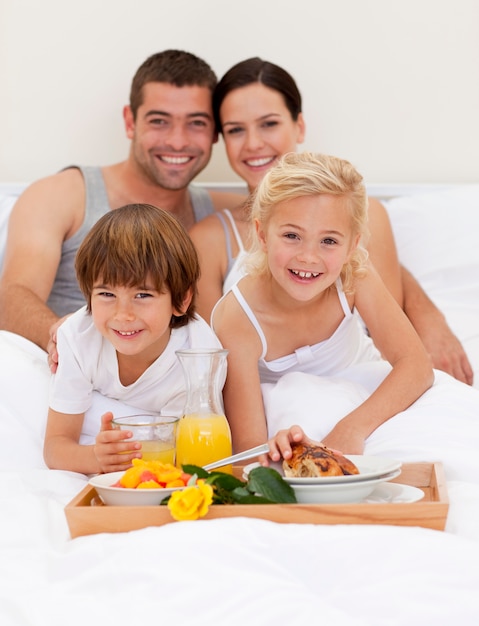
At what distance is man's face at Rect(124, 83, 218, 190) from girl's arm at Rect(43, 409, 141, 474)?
1045mm

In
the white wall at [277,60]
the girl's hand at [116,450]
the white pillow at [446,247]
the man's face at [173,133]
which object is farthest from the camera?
the white wall at [277,60]

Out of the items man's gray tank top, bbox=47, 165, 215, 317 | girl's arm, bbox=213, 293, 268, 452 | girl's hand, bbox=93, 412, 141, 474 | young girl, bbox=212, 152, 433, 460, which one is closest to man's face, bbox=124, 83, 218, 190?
man's gray tank top, bbox=47, 165, 215, 317

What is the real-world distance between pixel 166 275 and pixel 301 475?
48 cm

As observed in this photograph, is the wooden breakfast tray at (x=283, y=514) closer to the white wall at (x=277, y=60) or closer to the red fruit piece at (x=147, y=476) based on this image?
the red fruit piece at (x=147, y=476)

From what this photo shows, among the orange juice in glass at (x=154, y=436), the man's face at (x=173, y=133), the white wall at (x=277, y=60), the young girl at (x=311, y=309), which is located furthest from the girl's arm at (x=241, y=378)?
the white wall at (x=277, y=60)

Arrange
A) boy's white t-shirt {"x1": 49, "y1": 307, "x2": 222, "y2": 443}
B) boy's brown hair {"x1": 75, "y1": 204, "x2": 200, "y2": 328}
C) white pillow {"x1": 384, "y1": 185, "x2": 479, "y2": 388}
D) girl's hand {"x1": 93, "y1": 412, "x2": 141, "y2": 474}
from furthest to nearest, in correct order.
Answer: white pillow {"x1": 384, "y1": 185, "x2": 479, "y2": 388} < boy's white t-shirt {"x1": 49, "y1": 307, "x2": 222, "y2": 443} < boy's brown hair {"x1": 75, "y1": 204, "x2": 200, "y2": 328} < girl's hand {"x1": 93, "y1": 412, "x2": 141, "y2": 474}

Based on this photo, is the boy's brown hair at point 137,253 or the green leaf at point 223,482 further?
the boy's brown hair at point 137,253

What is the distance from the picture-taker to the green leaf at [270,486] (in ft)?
3.41

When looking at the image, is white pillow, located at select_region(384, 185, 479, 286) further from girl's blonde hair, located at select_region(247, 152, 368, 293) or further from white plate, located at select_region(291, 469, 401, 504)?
white plate, located at select_region(291, 469, 401, 504)

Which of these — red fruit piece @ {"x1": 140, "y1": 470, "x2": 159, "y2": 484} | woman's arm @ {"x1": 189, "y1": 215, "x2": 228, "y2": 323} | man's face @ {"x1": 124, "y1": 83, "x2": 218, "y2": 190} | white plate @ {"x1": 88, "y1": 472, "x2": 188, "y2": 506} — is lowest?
white plate @ {"x1": 88, "y1": 472, "x2": 188, "y2": 506}

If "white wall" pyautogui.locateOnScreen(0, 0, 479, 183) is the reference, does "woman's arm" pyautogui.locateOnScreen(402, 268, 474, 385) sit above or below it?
below

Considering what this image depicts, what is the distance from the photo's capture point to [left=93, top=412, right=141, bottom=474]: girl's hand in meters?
1.25

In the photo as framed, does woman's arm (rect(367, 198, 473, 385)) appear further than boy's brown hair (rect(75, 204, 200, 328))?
Yes

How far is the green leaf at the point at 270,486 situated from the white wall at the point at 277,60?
1.81 metres
